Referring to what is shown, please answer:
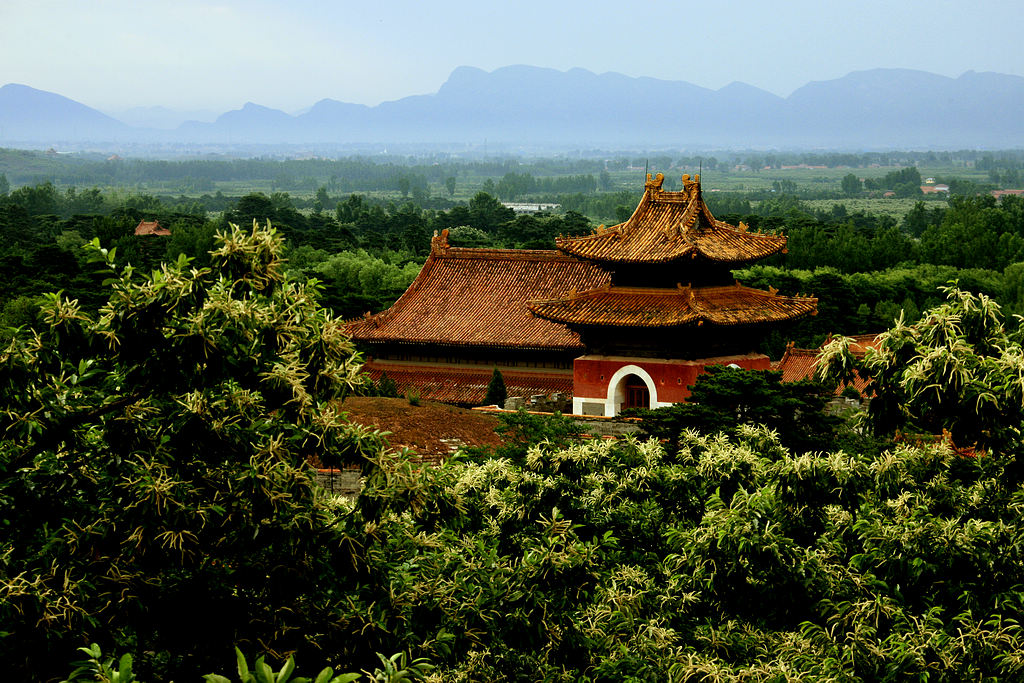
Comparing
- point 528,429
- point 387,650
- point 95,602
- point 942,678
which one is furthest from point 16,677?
point 528,429

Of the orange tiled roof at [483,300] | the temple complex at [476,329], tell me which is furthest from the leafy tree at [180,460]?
the orange tiled roof at [483,300]

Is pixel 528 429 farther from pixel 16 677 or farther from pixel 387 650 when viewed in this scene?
pixel 16 677

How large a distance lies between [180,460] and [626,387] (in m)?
21.5

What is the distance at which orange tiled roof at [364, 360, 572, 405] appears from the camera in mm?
33844

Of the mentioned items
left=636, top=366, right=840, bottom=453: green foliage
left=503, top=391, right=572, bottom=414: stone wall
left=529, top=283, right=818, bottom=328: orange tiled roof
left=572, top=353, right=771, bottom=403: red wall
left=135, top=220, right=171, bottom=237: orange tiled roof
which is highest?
left=529, top=283, right=818, bottom=328: orange tiled roof

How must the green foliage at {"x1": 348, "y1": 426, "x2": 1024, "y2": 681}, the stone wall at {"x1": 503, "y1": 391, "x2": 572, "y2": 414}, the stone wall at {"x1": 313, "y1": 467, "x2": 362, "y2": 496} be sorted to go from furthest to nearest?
the stone wall at {"x1": 503, "y1": 391, "x2": 572, "y2": 414} < the stone wall at {"x1": 313, "y1": 467, "x2": 362, "y2": 496} < the green foliage at {"x1": 348, "y1": 426, "x2": 1024, "y2": 681}

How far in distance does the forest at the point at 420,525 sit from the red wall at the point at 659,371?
518 inches

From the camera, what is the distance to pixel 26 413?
9586 mm

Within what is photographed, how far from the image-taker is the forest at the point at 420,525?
9.51 metres

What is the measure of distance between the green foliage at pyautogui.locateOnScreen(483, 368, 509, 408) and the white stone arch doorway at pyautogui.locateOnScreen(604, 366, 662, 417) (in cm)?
358

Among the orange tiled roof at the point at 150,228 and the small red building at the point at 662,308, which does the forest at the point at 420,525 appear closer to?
the small red building at the point at 662,308

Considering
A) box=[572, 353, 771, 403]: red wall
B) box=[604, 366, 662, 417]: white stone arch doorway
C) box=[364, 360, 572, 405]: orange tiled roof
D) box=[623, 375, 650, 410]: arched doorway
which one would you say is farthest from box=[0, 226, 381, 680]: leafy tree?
box=[364, 360, 572, 405]: orange tiled roof

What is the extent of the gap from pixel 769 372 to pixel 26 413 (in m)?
16.3

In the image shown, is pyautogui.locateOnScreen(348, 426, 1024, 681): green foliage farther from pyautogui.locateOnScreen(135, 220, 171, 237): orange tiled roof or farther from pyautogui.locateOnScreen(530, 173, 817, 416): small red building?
pyautogui.locateOnScreen(135, 220, 171, 237): orange tiled roof
